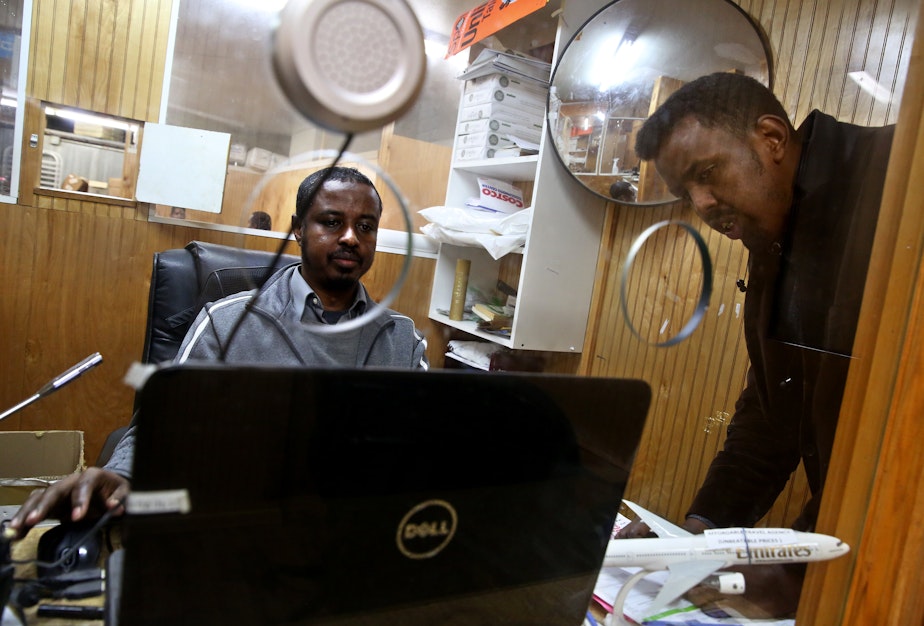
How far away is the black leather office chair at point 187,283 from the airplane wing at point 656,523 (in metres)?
0.70

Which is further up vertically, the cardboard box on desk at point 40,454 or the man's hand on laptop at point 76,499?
the man's hand on laptop at point 76,499

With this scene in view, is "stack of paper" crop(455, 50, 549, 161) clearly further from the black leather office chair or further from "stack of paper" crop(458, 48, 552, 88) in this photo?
the black leather office chair

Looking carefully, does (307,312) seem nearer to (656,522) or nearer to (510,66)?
(510,66)

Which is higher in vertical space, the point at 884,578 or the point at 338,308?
the point at 338,308

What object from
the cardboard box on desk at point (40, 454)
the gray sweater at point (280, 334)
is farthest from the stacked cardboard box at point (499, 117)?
the cardboard box on desk at point (40, 454)

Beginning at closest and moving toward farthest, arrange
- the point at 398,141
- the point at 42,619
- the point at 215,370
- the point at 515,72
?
1. the point at 215,370
2. the point at 42,619
3. the point at 398,141
4. the point at 515,72

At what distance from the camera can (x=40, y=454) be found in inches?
32.4

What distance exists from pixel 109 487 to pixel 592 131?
2.95 feet

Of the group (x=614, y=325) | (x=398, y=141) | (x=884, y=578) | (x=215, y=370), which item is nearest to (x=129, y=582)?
(x=215, y=370)

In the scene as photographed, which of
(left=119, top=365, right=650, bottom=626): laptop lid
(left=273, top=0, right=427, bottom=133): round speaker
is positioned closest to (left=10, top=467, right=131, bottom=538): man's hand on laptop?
(left=119, top=365, right=650, bottom=626): laptop lid

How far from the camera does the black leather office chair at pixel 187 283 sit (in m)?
0.70

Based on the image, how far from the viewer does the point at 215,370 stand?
44 centimetres

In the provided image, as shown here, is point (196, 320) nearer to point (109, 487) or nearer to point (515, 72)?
point (109, 487)

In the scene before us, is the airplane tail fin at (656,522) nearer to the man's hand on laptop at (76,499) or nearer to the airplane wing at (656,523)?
the airplane wing at (656,523)
